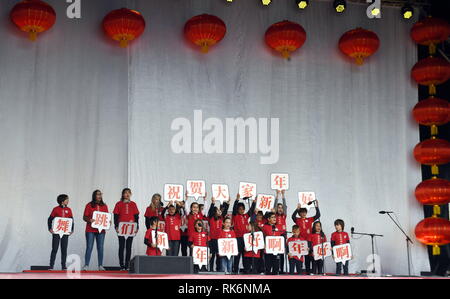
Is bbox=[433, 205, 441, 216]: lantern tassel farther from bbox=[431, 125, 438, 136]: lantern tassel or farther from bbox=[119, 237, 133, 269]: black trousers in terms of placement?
bbox=[119, 237, 133, 269]: black trousers

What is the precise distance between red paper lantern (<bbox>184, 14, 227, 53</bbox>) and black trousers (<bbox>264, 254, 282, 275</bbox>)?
2.97 m

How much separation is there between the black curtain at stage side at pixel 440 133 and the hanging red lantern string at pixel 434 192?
454 millimetres

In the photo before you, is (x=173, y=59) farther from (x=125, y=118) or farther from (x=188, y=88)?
(x=125, y=118)

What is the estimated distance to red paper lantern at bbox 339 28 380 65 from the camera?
957cm

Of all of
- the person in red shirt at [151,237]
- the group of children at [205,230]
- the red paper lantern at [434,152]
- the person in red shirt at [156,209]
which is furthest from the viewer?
the red paper lantern at [434,152]

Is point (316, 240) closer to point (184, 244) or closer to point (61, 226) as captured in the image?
point (184, 244)

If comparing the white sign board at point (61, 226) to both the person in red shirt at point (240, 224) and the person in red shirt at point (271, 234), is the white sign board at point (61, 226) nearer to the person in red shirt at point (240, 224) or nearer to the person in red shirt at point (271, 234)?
the person in red shirt at point (240, 224)

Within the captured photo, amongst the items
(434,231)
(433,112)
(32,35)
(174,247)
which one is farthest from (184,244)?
(433,112)

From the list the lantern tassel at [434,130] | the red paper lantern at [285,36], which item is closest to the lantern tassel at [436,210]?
the lantern tassel at [434,130]

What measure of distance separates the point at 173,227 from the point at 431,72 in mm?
4319

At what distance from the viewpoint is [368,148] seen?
10.0 metres

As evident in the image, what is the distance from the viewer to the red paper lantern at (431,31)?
9.72m

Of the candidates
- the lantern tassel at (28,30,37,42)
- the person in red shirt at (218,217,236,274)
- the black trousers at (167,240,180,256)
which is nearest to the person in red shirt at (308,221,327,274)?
the person in red shirt at (218,217,236,274)

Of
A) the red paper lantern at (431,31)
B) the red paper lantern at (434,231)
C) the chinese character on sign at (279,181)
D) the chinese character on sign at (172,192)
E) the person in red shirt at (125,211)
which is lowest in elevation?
the red paper lantern at (434,231)
